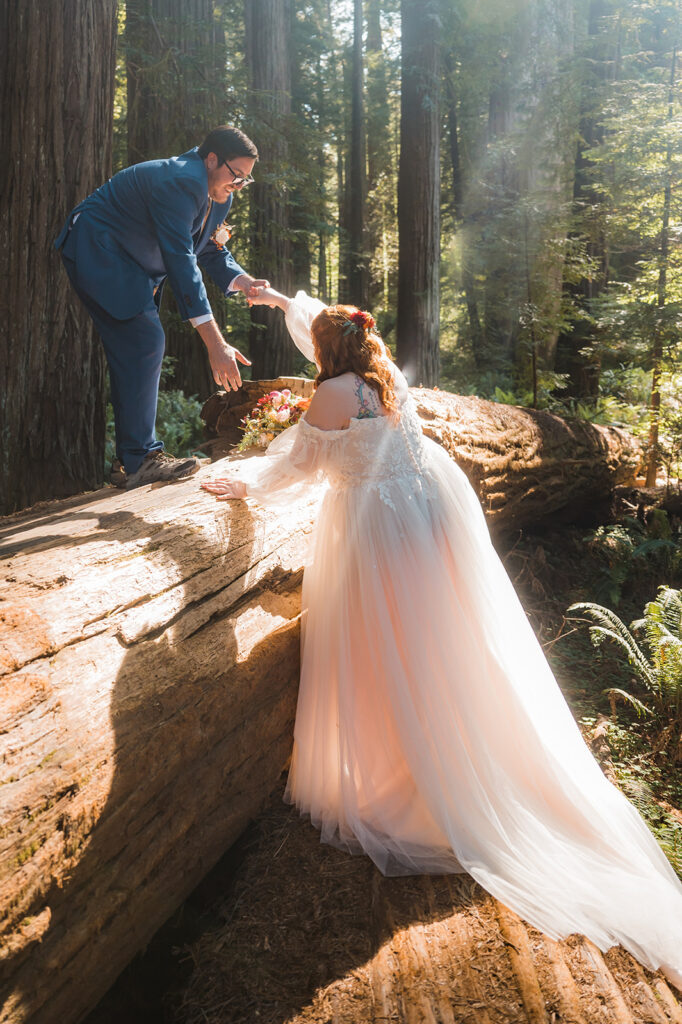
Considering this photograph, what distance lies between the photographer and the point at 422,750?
2627mm

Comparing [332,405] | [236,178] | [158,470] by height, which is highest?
[236,178]

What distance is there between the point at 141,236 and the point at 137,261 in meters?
0.15

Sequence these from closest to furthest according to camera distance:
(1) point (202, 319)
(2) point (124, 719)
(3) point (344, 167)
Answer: (2) point (124, 719) < (1) point (202, 319) < (3) point (344, 167)

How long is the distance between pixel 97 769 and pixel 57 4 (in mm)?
5523

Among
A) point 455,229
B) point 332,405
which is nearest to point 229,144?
point 332,405

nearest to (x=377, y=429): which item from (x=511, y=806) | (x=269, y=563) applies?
(x=269, y=563)

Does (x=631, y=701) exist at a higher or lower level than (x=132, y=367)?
lower

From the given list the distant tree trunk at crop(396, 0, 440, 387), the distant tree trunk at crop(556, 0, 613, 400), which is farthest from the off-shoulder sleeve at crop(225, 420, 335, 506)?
the distant tree trunk at crop(556, 0, 613, 400)

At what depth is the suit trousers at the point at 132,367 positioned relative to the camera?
4059 mm

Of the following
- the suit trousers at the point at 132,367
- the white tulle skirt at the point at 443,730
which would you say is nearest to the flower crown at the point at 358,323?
the white tulle skirt at the point at 443,730

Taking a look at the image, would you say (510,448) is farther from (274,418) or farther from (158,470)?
(158,470)

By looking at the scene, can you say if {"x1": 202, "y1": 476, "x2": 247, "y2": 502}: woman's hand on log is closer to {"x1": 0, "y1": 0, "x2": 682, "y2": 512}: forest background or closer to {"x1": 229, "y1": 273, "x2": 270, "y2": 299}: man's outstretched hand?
{"x1": 229, "y1": 273, "x2": 270, "y2": 299}: man's outstretched hand

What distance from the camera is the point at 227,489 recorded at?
3.34 m

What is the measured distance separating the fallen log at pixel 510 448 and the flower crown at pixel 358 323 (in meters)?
1.79
